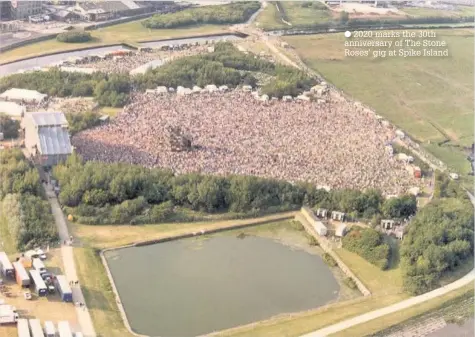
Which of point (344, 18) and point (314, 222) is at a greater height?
point (344, 18)

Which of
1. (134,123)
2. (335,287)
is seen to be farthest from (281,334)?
(134,123)

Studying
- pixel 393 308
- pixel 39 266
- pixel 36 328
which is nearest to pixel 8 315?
pixel 36 328

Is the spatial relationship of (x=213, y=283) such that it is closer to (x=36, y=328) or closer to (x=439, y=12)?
(x=36, y=328)

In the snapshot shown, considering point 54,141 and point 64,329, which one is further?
point 54,141

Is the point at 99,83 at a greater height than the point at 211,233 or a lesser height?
greater

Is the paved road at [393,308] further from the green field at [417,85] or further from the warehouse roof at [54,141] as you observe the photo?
the warehouse roof at [54,141]

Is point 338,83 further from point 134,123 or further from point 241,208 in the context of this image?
point 241,208

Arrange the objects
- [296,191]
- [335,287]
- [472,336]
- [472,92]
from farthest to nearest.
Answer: [472,92] < [296,191] < [335,287] < [472,336]
